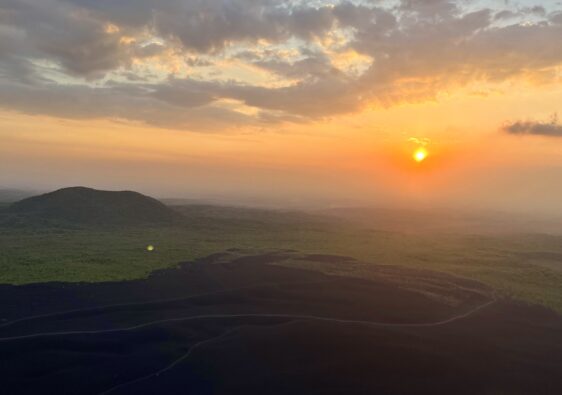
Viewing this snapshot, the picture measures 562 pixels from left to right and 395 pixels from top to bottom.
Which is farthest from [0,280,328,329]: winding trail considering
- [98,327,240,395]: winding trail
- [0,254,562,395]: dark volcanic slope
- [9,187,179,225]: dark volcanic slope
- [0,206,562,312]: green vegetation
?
[9,187,179,225]: dark volcanic slope

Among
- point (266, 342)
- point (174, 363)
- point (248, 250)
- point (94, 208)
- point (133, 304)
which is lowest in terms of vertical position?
point (174, 363)

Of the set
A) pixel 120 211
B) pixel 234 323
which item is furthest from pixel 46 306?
pixel 120 211

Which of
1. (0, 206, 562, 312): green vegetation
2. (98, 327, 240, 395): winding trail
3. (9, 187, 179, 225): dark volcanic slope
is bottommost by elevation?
(98, 327, 240, 395): winding trail

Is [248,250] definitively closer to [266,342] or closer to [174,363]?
[266,342]

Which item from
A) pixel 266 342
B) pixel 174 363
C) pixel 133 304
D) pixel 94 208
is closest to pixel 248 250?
pixel 133 304

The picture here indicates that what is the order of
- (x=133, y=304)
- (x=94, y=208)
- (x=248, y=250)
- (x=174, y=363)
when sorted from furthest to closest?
(x=94, y=208) → (x=248, y=250) → (x=133, y=304) → (x=174, y=363)

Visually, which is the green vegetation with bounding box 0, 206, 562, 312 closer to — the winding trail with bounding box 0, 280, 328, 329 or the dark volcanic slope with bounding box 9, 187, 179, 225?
the dark volcanic slope with bounding box 9, 187, 179, 225

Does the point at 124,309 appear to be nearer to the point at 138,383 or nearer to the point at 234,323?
the point at 234,323
